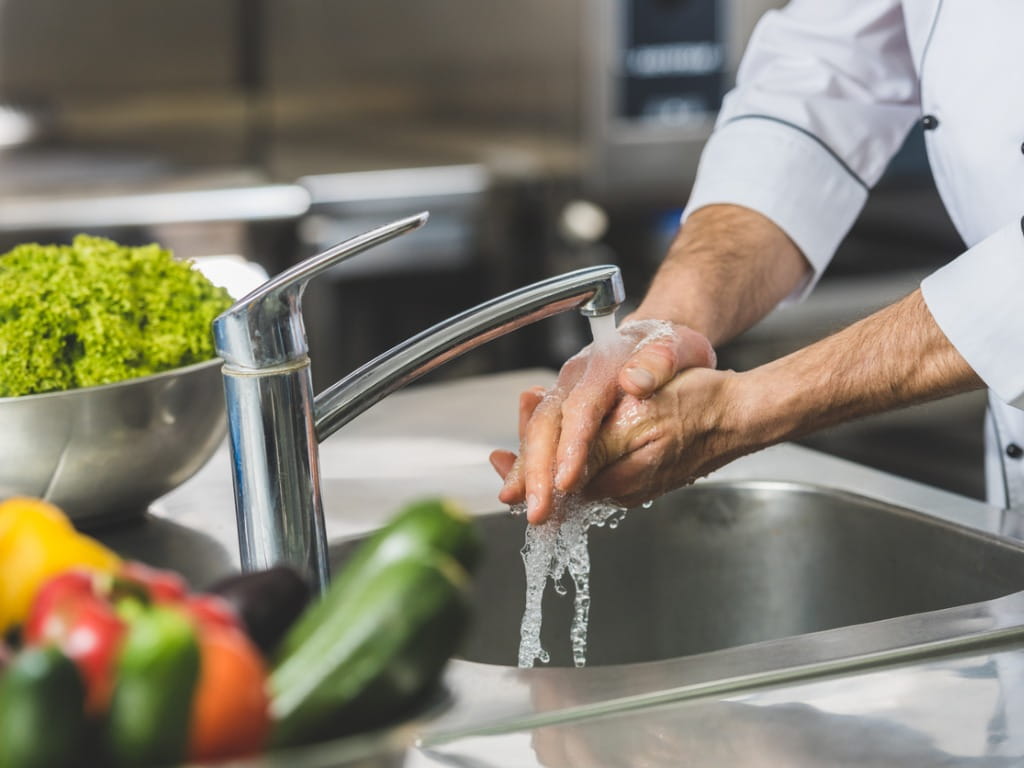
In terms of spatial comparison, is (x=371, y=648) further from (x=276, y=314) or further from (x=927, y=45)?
(x=927, y=45)

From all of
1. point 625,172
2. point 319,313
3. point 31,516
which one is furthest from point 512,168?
point 31,516

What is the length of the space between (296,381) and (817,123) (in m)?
0.73

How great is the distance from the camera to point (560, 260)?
2.44 m

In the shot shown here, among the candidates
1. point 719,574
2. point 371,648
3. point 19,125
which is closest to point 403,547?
point 371,648

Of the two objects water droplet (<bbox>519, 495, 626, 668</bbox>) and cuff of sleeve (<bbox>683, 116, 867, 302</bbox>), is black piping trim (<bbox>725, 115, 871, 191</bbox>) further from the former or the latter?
water droplet (<bbox>519, 495, 626, 668</bbox>)

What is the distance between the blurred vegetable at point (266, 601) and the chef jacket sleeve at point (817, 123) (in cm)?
88

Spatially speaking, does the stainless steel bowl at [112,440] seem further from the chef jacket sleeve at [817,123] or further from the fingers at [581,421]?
the chef jacket sleeve at [817,123]

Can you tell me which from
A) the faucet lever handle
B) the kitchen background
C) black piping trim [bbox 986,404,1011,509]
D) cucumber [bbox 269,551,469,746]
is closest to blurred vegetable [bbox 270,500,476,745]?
cucumber [bbox 269,551,469,746]

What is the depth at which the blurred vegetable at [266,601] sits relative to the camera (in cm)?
44

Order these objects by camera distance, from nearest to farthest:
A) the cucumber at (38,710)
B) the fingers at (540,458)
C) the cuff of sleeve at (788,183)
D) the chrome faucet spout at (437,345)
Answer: the cucumber at (38,710) < the chrome faucet spout at (437,345) < the fingers at (540,458) < the cuff of sleeve at (788,183)

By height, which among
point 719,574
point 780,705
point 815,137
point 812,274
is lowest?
point 719,574

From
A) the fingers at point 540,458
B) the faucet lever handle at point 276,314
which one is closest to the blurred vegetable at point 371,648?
the faucet lever handle at point 276,314

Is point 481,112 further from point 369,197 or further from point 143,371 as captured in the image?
point 143,371

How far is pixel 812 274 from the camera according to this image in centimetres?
129
